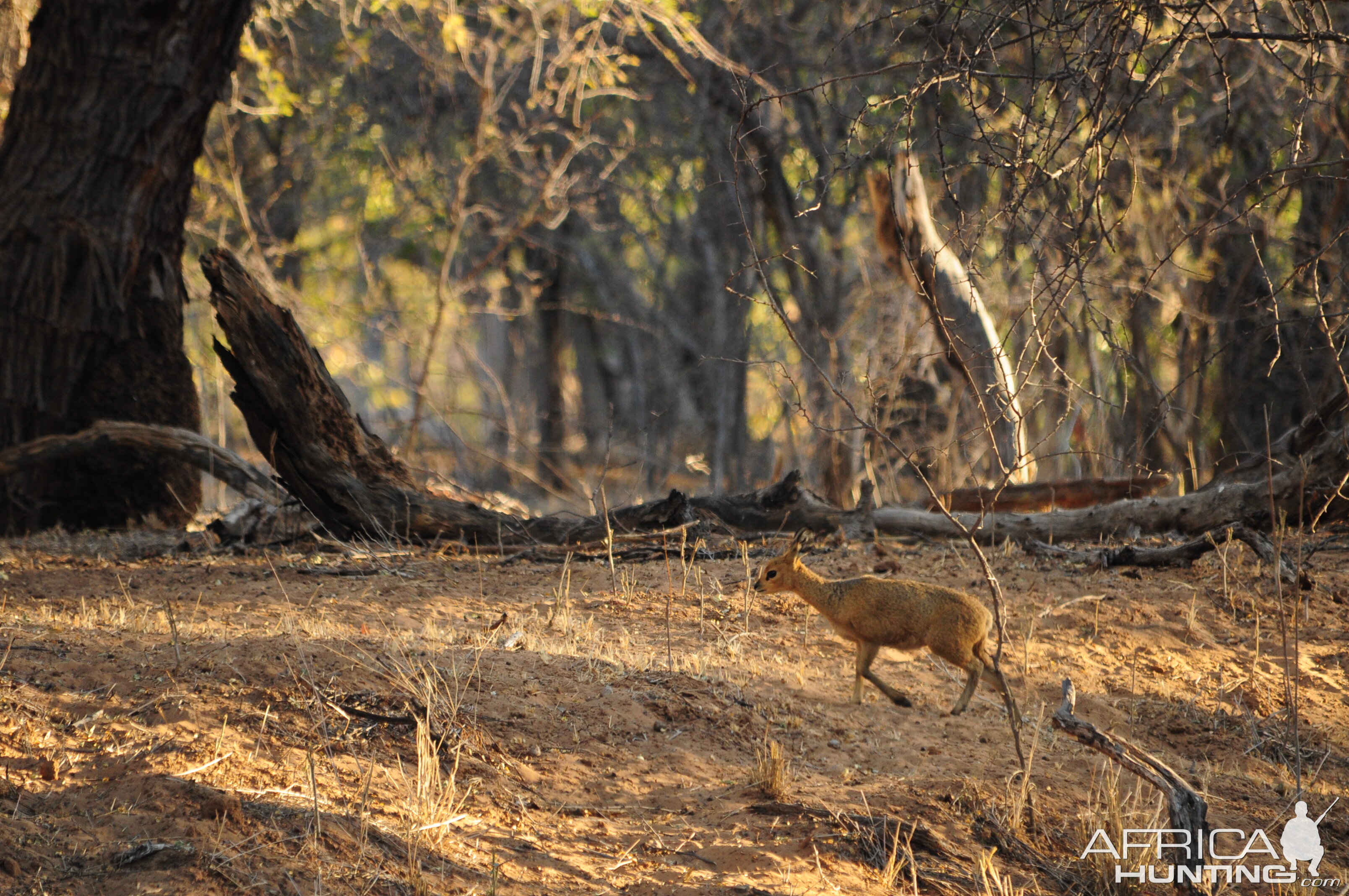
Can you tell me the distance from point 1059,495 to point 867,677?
3949 millimetres

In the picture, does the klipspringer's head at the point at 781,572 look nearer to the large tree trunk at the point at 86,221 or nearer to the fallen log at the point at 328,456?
the fallen log at the point at 328,456

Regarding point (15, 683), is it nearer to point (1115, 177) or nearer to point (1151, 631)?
point (1151, 631)

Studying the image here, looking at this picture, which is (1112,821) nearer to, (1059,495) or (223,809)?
(223,809)

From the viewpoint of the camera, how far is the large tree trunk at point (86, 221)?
8852 millimetres

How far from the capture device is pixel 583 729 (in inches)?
184

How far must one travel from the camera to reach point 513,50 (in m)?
14.4

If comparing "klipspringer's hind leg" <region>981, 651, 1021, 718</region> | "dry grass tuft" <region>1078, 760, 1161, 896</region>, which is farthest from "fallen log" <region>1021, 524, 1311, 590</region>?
"dry grass tuft" <region>1078, 760, 1161, 896</region>

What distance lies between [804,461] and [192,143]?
8.90 meters

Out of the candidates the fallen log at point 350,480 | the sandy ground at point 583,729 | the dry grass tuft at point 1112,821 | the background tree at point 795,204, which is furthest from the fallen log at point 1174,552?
the dry grass tuft at point 1112,821

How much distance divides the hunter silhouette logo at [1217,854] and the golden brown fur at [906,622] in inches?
36.6

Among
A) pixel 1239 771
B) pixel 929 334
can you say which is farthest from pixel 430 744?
pixel 929 334

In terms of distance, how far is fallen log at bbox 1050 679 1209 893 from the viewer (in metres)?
3.93

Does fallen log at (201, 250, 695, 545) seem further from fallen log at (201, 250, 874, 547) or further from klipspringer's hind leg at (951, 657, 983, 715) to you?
klipspringer's hind leg at (951, 657, 983, 715)

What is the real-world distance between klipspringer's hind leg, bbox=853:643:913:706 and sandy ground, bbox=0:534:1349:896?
90 mm
